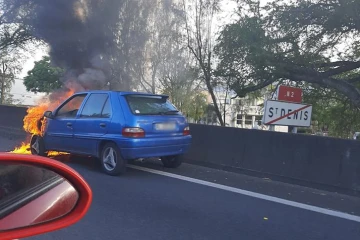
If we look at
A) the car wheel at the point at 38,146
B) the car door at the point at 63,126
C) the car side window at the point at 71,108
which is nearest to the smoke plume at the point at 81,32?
the car wheel at the point at 38,146

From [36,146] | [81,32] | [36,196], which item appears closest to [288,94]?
[36,146]

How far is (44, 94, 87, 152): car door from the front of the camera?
28.5ft

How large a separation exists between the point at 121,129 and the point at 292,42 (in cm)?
809

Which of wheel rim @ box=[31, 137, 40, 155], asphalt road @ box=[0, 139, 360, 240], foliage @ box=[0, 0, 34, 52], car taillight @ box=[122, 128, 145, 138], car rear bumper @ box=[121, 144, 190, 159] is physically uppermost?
foliage @ box=[0, 0, 34, 52]

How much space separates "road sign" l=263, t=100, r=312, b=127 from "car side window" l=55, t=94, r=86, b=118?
373 cm

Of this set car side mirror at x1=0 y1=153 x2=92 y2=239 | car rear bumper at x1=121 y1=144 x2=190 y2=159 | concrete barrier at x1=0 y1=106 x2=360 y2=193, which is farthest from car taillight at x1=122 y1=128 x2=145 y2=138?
car side mirror at x1=0 y1=153 x2=92 y2=239

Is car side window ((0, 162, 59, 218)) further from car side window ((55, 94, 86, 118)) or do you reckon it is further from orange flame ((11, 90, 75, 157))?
orange flame ((11, 90, 75, 157))

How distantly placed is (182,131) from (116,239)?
393cm

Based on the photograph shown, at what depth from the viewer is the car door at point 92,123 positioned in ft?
26.2

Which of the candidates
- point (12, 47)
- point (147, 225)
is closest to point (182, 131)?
point (147, 225)

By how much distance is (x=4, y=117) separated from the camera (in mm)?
17484

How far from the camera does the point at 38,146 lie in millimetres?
9633

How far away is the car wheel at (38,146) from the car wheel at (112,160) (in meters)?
2.12

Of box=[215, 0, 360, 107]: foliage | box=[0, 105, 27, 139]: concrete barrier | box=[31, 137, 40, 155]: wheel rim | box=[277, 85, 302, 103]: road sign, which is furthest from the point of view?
box=[0, 105, 27, 139]: concrete barrier
